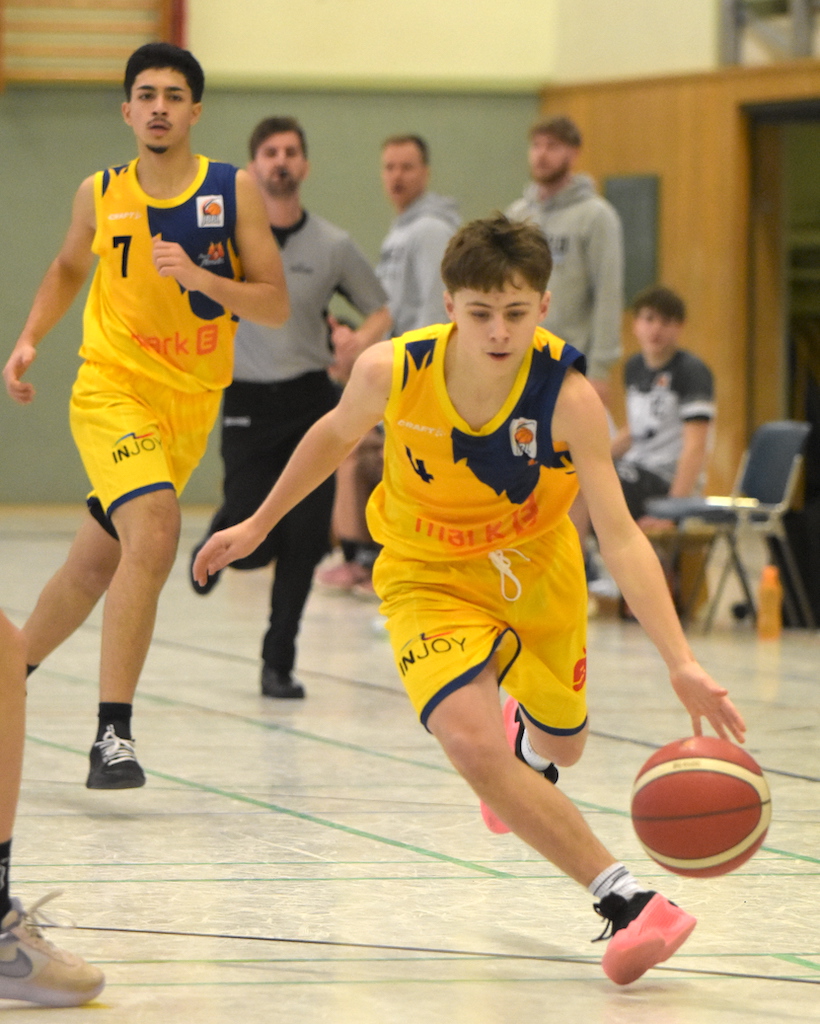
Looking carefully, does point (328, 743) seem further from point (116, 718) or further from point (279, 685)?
point (116, 718)

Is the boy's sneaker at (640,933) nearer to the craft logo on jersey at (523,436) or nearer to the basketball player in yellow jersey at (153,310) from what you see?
the craft logo on jersey at (523,436)

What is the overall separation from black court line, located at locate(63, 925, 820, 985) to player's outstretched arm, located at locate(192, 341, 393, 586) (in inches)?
29.9

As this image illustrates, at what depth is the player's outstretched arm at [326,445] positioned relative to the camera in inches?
129

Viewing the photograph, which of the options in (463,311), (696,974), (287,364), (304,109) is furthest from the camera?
(304,109)

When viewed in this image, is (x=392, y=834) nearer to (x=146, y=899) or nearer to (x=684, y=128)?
(x=146, y=899)

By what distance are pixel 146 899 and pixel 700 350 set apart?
1088 cm

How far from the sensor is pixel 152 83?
4.45 meters

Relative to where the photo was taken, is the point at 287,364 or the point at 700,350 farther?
the point at 700,350

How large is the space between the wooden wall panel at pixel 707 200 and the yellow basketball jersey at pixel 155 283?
9.30 m

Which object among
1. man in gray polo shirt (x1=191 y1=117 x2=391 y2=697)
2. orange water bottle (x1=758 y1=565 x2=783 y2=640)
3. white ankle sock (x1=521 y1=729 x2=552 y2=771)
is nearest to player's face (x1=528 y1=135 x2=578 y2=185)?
man in gray polo shirt (x1=191 y1=117 x2=391 y2=697)

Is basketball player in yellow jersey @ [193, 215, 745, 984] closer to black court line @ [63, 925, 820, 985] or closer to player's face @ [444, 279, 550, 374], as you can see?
player's face @ [444, 279, 550, 374]

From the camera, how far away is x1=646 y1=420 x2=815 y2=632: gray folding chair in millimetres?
7824

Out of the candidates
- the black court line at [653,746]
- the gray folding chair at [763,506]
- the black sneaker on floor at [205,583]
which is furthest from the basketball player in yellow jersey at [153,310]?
the gray folding chair at [763,506]

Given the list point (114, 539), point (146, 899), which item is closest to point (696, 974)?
point (146, 899)
